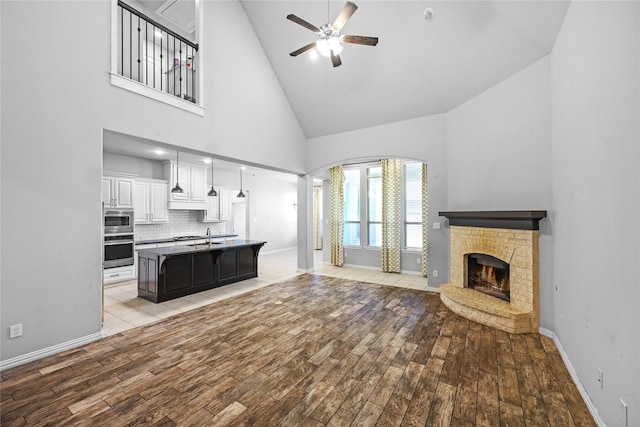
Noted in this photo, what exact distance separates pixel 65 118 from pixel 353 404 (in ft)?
13.1

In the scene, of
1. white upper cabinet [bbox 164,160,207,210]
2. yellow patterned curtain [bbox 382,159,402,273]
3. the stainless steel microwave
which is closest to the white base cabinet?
the stainless steel microwave

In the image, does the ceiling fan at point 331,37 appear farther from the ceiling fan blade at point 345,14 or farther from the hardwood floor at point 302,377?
the hardwood floor at point 302,377

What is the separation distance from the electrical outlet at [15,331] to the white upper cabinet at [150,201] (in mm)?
3786

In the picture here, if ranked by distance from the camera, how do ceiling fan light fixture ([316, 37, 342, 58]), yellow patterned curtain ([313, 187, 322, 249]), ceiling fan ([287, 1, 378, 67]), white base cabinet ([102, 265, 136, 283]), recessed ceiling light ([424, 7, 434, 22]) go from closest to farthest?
ceiling fan ([287, 1, 378, 67]), ceiling fan light fixture ([316, 37, 342, 58]), recessed ceiling light ([424, 7, 434, 22]), white base cabinet ([102, 265, 136, 283]), yellow patterned curtain ([313, 187, 322, 249])

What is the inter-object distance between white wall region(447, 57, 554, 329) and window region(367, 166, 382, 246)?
8.62 ft

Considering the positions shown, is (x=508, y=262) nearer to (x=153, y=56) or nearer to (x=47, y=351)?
(x=47, y=351)

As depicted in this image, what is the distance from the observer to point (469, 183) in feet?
14.2

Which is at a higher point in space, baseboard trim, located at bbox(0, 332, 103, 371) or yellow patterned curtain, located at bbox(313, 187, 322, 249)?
yellow patterned curtain, located at bbox(313, 187, 322, 249)

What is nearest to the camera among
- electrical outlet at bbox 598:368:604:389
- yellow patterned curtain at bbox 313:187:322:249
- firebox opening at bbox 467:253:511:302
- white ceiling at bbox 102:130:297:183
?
electrical outlet at bbox 598:368:604:389

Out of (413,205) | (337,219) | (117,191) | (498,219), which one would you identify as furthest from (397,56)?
(117,191)

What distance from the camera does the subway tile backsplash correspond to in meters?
6.50

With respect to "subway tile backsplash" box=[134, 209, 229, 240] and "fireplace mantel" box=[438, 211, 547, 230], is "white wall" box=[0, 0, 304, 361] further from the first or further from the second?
"fireplace mantel" box=[438, 211, 547, 230]

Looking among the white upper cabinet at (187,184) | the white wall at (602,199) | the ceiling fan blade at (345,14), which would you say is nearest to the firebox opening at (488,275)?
the white wall at (602,199)

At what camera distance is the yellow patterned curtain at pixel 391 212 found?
6.55 meters
